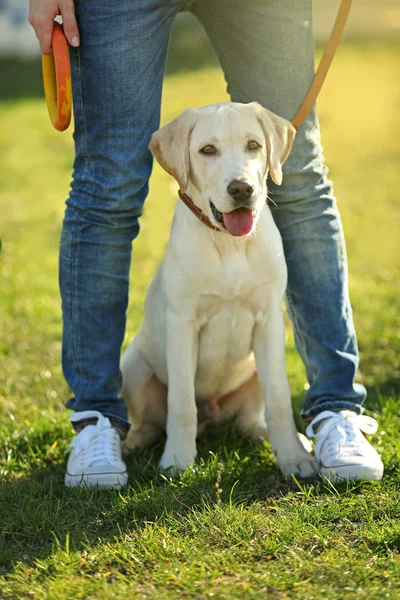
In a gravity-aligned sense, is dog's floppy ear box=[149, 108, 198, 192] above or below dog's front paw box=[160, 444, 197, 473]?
above

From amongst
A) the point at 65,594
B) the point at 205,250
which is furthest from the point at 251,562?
the point at 205,250

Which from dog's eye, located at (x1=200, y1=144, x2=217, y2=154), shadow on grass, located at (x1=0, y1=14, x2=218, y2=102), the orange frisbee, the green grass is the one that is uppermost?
shadow on grass, located at (x1=0, y1=14, x2=218, y2=102)

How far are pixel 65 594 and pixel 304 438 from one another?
1.31 meters

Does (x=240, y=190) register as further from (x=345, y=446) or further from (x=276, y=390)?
(x=345, y=446)

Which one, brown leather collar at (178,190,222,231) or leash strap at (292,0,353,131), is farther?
leash strap at (292,0,353,131)

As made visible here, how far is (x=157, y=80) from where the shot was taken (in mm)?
2910

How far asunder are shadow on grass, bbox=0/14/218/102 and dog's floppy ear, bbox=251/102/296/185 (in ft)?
36.2

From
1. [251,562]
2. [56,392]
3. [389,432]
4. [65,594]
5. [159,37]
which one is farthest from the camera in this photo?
[56,392]

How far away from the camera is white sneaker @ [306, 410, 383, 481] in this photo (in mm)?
2826

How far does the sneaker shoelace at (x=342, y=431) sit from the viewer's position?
2.90m

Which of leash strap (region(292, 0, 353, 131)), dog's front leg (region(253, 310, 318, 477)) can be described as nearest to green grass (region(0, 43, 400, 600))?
dog's front leg (region(253, 310, 318, 477))

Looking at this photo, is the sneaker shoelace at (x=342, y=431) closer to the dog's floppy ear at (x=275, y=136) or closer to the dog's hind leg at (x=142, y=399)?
the dog's hind leg at (x=142, y=399)

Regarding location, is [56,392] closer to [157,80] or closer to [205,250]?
[205,250]

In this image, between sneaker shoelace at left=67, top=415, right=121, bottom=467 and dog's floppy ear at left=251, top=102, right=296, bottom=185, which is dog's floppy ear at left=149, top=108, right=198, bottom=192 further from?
sneaker shoelace at left=67, top=415, right=121, bottom=467
